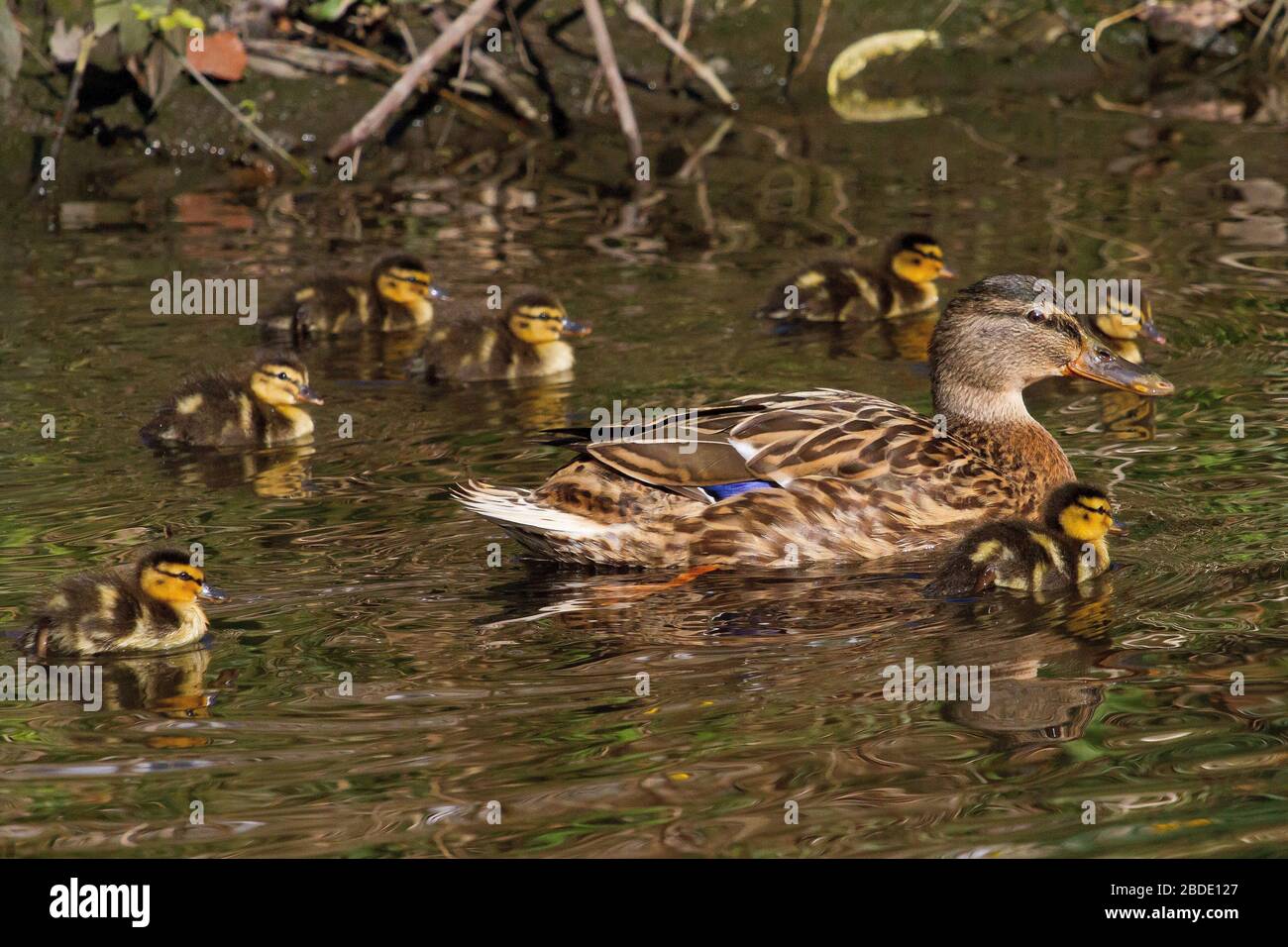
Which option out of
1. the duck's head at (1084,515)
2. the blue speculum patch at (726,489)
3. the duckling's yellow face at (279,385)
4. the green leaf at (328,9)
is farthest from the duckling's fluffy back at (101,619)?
the green leaf at (328,9)

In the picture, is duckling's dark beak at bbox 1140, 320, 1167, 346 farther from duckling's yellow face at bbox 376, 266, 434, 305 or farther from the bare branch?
the bare branch

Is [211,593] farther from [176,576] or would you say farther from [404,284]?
[404,284]

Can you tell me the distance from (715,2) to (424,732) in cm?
881

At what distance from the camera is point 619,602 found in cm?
551

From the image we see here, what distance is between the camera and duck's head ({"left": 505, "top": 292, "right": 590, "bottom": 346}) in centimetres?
795

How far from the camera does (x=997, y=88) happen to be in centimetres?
1265

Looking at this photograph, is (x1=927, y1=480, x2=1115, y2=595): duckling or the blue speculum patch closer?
(x1=927, y1=480, x2=1115, y2=595): duckling

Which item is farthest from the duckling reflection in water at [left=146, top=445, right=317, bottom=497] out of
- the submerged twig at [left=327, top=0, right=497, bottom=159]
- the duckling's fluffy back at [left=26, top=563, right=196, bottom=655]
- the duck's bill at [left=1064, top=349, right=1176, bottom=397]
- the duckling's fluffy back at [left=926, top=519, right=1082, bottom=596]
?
the submerged twig at [left=327, top=0, right=497, bottom=159]

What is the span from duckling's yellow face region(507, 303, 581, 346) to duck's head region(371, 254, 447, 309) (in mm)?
796

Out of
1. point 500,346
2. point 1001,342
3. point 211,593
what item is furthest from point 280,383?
point 1001,342

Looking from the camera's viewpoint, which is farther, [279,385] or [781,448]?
[279,385]

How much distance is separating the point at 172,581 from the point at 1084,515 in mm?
2461

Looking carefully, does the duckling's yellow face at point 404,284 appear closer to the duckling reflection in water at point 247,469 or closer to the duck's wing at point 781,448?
the duckling reflection in water at point 247,469
